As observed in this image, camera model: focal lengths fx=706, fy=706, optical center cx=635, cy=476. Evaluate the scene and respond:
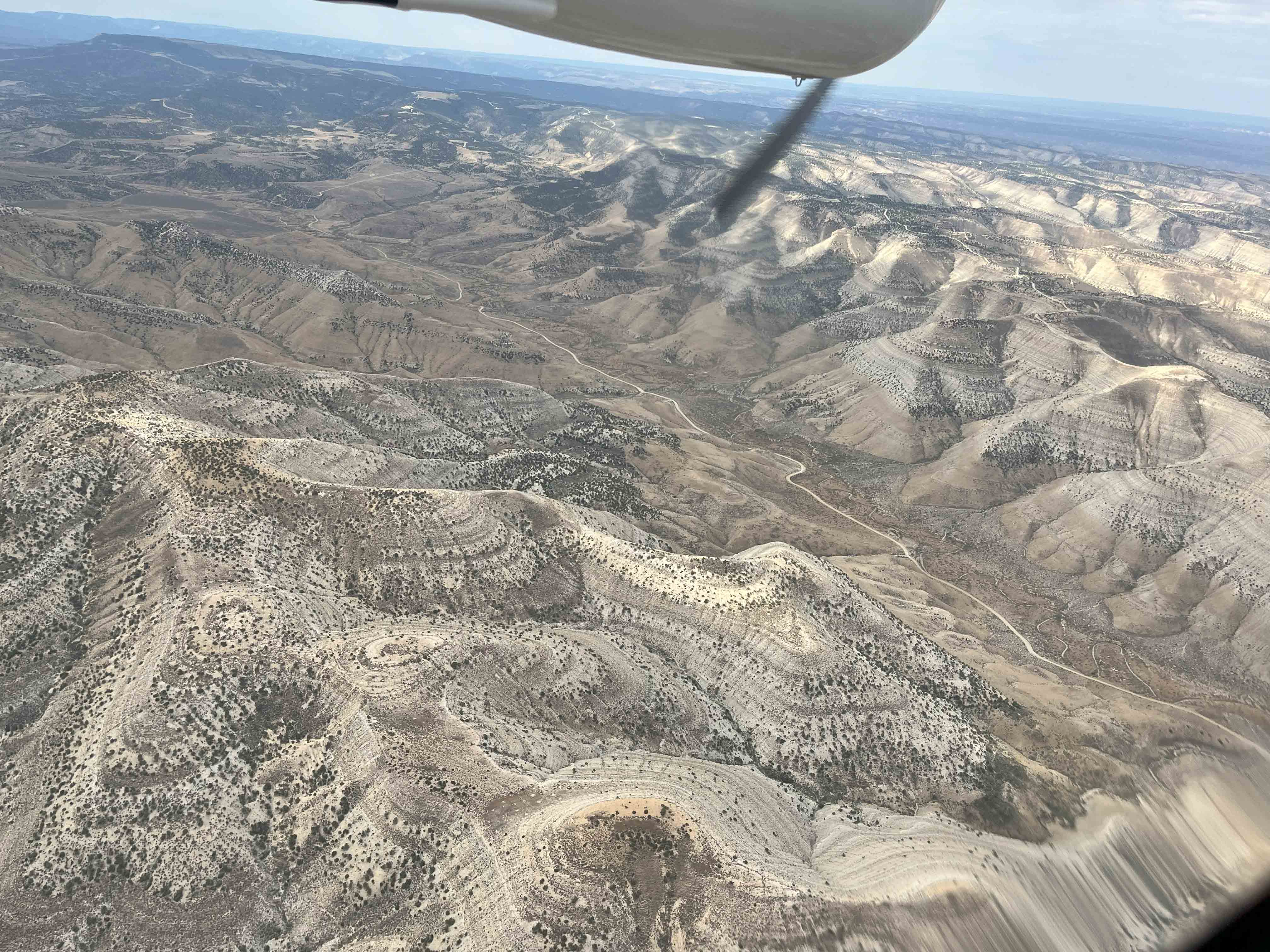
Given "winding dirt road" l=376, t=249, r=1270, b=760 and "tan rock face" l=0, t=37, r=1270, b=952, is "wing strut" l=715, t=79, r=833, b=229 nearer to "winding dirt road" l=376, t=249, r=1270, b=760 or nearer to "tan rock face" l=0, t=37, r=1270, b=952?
"tan rock face" l=0, t=37, r=1270, b=952

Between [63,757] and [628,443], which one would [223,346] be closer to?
[628,443]

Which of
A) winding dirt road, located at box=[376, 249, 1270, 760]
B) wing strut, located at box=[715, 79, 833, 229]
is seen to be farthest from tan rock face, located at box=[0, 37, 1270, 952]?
wing strut, located at box=[715, 79, 833, 229]

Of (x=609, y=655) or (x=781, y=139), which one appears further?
(x=609, y=655)

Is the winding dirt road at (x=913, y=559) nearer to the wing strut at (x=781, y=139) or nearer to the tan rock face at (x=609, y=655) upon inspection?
the tan rock face at (x=609, y=655)

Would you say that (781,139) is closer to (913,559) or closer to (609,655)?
(609,655)

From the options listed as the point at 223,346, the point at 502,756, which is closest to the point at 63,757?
the point at 502,756

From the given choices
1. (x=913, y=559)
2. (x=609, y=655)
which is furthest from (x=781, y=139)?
(x=913, y=559)

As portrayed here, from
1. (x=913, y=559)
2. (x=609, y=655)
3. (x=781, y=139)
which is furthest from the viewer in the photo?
(x=913, y=559)

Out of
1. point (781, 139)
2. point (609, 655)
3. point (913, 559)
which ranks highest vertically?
point (781, 139)
